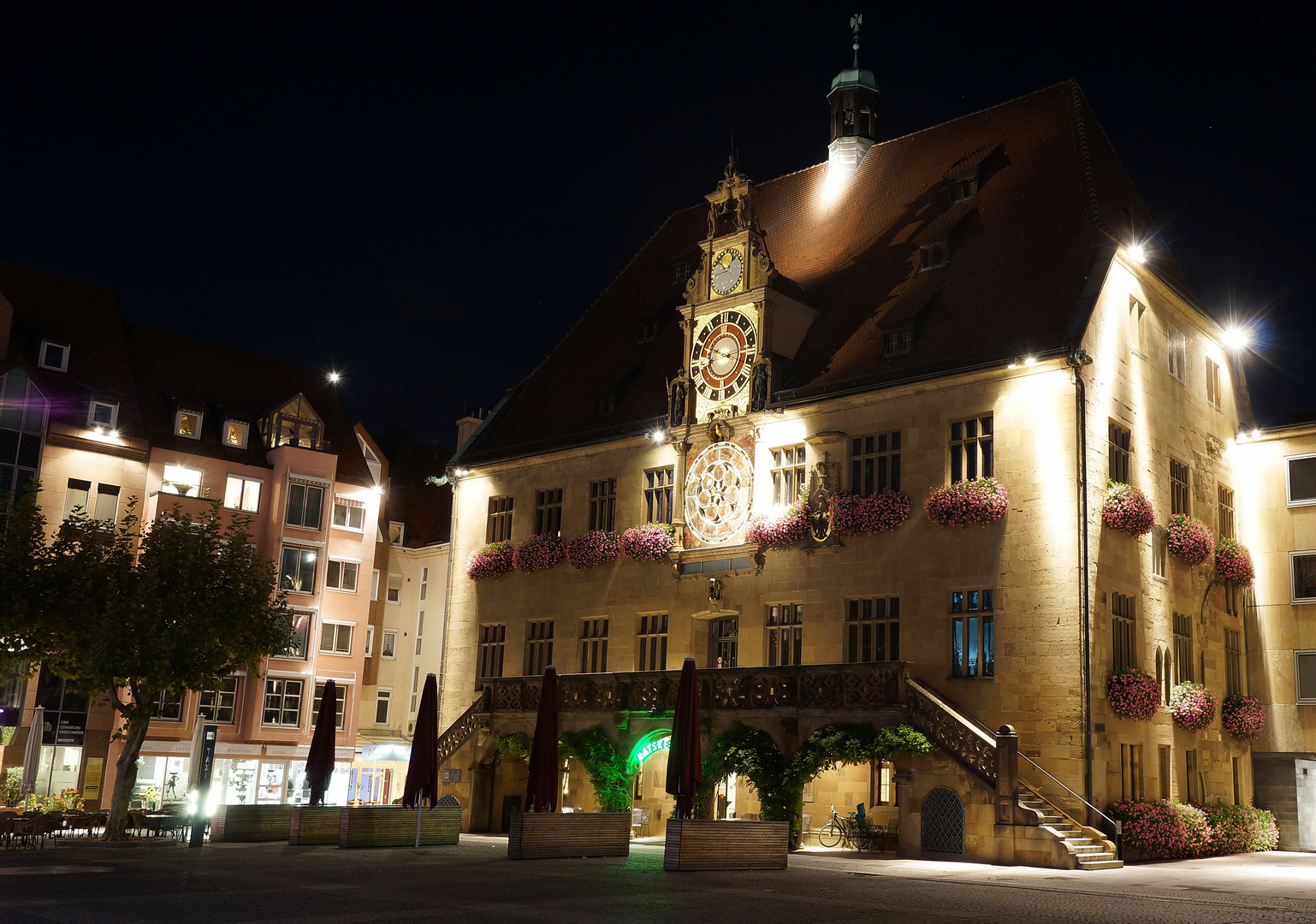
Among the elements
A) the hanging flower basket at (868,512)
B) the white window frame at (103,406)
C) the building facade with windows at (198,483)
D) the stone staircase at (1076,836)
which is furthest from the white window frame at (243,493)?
the stone staircase at (1076,836)

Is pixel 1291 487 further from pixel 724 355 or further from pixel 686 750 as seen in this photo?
pixel 686 750

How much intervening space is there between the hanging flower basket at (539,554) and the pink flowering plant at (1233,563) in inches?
727

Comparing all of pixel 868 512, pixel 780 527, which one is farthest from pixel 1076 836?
pixel 780 527

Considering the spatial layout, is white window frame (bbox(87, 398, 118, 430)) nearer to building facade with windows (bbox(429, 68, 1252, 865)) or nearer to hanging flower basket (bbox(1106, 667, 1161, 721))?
building facade with windows (bbox(429, 68, 1252, 865))

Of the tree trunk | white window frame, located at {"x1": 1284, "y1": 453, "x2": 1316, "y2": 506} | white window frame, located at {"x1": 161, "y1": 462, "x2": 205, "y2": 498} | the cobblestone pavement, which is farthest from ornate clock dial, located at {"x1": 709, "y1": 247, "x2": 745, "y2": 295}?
white window frame, located at {"x1": 161, "y1": 462, "x2": 205, "y2": 498}

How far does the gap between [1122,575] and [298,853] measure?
19032mm

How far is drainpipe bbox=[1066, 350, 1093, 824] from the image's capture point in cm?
2752

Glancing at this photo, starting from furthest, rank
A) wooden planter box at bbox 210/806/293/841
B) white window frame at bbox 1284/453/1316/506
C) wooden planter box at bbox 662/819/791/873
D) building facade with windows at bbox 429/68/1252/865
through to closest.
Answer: white window frame at bbox 1284/453/1316/506
building facade with windows at bbox 429/68/1252/865
wooden planter box at bbox 210/806/293/841
wooden planter box at bbox 662/819/791/873

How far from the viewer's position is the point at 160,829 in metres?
30.4

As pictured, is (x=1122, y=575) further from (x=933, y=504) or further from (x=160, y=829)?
(x=160, y=829)

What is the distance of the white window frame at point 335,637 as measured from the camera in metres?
50.5

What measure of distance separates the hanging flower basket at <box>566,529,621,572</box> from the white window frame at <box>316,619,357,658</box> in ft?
50.7

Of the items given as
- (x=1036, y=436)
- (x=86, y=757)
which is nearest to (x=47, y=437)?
(x=86, y=757)

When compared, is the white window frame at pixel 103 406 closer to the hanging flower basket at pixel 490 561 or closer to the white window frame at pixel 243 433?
the white window frame at pixel 243 433
